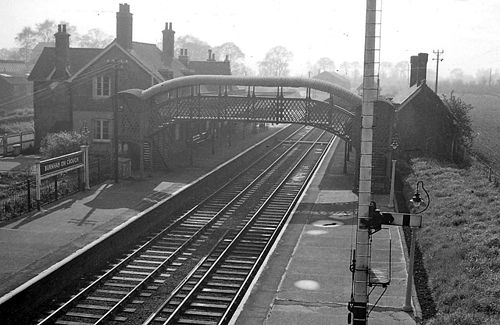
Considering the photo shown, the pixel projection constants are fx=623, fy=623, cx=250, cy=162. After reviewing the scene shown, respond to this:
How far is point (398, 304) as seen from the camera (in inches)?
569

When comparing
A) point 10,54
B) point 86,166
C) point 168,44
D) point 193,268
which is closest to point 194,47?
point 10,54

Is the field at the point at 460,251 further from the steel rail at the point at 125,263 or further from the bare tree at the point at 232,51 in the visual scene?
the bare tree at the point at 232,51

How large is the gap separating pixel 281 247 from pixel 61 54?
27169mm

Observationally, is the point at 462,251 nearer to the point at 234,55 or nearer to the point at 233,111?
the point at 233,111

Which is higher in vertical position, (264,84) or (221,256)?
(264,84)

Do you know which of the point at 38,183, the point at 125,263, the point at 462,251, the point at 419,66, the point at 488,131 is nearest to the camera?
the point at 462,251

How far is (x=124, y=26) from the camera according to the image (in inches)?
1631

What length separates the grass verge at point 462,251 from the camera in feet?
41.1

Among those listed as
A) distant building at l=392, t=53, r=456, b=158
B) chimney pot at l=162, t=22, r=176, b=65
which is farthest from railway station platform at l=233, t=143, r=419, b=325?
chimney pot at l=162, t=22, r=176, b=65

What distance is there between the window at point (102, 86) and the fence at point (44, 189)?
926 cm

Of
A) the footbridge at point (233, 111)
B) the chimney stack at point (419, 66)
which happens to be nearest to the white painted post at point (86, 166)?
the footbridge at point (233, 111)

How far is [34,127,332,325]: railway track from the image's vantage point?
14.3m

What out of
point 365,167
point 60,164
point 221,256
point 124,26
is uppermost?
point 124,26

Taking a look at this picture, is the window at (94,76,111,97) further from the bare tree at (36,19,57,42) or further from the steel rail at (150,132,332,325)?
the bare tree at (36,19,57,42)
